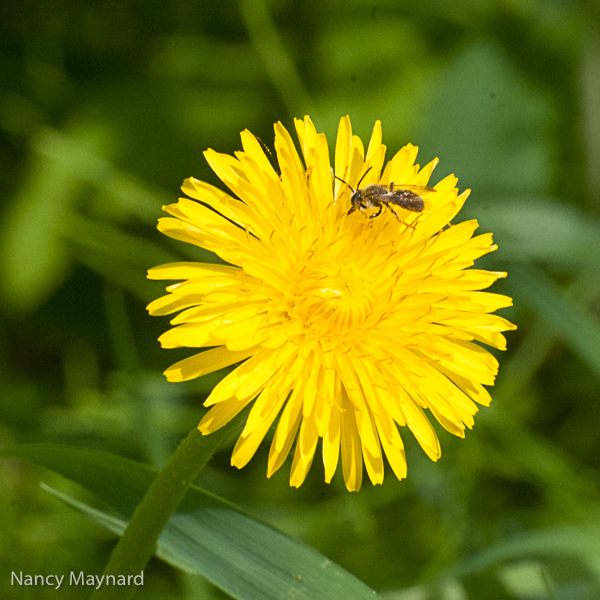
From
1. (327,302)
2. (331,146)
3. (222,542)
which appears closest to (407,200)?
(327,302)

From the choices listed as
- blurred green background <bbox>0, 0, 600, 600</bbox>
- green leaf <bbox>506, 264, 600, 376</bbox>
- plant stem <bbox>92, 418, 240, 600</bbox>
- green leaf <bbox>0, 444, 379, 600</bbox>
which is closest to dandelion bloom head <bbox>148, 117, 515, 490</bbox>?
plant stem <bbox>92, 418, 240, 600</bbox>

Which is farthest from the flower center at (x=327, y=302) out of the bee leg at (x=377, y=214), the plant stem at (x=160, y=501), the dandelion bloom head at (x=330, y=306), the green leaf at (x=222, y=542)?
the green leaf at (x=222, y=542)

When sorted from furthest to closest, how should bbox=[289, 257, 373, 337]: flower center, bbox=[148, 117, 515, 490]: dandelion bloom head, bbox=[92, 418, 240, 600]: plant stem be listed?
bbox=[289, 257, 373, 337]: flower center
bbox=[148, 117, 515, 490]: dandelion bloom head
bbox=[92, 418, 240, 600]: plant stem

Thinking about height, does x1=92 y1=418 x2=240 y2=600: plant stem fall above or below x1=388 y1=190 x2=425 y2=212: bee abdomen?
below

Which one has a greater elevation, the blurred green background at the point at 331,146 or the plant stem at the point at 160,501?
the blurred green background at the point at 331,146

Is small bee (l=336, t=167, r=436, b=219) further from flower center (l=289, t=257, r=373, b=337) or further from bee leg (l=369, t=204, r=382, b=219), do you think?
flower center (l=289, t=257, r=373, b=337)

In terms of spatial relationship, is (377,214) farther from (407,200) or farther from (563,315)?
(563,315)

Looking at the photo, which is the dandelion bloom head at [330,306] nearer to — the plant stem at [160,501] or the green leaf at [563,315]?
the plant stem at [160,501]
